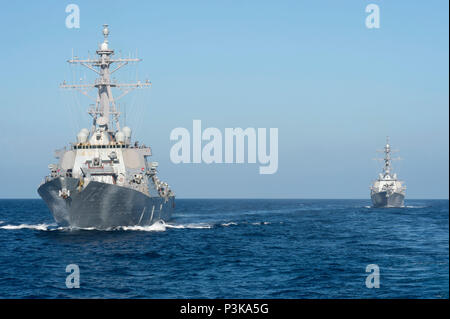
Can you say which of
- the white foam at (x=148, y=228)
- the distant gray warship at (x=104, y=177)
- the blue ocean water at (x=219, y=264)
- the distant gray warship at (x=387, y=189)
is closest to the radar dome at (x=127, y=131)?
the distant gray warship at (x=104, y=177)

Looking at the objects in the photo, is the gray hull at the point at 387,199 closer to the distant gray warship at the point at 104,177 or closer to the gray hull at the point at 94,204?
the distant gray warship at the point at 104,177

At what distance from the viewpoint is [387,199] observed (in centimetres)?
11125

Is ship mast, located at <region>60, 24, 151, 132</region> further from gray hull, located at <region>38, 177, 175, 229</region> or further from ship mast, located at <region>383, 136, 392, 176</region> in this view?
ship mast, located at <region>383, 136, 392, 176</region>

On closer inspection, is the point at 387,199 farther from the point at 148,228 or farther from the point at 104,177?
the point at 104,177

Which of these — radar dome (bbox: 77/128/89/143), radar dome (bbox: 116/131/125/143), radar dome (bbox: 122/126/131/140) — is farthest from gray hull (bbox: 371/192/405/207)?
radar dome (bbox: 77/128/89/143)

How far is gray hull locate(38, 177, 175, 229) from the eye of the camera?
39.3m

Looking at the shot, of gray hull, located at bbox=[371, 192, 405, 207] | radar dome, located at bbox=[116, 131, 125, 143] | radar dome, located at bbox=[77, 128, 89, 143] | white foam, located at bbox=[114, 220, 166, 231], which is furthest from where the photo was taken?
gray hull, located at bbox=[371, 192, 405, 207]

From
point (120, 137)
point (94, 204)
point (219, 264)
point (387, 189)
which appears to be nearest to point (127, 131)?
point (120, 137)

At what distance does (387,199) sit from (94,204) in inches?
3302

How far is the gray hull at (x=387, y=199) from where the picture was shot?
111 metres

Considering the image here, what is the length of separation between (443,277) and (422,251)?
981cm

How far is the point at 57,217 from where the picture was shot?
43938mm
